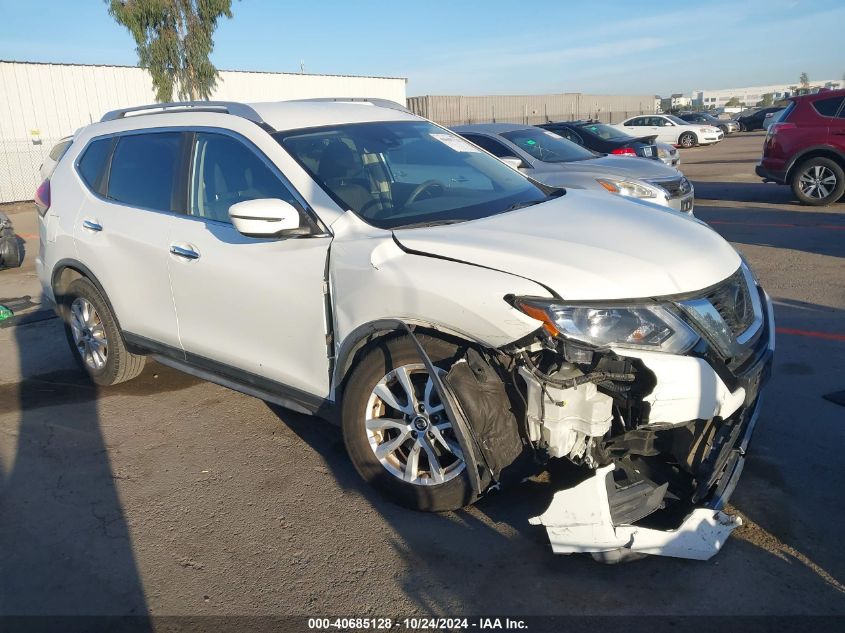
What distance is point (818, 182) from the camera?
501 inches

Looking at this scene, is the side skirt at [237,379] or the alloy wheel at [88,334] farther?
the alloy wheel at [88,334]

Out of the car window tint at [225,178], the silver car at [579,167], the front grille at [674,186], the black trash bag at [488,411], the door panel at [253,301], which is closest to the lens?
the black trash bag at [488,411]

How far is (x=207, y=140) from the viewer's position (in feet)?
14.5

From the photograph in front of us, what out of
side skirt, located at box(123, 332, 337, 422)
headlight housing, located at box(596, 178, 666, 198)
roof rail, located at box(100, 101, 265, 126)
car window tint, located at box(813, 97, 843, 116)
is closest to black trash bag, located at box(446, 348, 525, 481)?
side skirt, located at box(123, 332, 337, 422)

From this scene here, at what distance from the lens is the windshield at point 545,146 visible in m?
10.3

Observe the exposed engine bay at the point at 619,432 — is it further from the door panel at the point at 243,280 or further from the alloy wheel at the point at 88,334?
the alloy wheel at the point at 88,334

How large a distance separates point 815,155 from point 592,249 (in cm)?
1136

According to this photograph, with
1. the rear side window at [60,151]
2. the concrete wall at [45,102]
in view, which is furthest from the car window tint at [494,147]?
the concrete wall at [45,102]

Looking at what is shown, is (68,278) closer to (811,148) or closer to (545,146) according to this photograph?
(545,146)

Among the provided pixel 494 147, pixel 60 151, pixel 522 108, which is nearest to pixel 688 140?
pixel 522 108

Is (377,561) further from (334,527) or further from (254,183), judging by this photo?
(254,183)

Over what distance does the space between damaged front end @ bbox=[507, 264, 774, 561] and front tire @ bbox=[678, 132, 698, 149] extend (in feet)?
104

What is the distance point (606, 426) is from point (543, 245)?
826 millimetres

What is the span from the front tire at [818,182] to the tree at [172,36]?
788 inches
